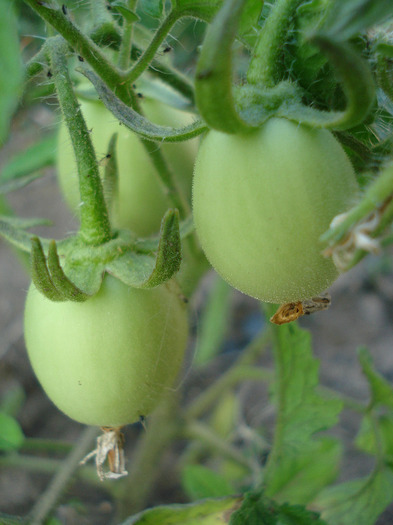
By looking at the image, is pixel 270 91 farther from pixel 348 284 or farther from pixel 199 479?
pixel 348 284

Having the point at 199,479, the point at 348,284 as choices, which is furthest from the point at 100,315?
the point at 348,284

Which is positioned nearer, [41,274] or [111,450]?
[41,274]

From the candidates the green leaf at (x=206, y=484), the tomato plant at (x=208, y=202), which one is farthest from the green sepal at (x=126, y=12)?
the green leaf at (x=206, y=484)

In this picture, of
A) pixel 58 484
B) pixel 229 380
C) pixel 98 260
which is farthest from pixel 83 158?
pixel 229 380

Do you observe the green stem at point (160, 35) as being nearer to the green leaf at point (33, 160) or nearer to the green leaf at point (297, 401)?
the green leaf at point (297, 401)

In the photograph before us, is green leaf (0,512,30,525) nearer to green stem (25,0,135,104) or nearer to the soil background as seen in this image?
the soil background

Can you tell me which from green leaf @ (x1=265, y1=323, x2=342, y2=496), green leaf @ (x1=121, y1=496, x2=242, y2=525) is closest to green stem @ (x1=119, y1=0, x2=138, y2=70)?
green leaf @ (x1=265, y1=323, x2=342, y2=496)

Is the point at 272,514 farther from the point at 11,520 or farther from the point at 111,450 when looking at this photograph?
the point at 11,520
